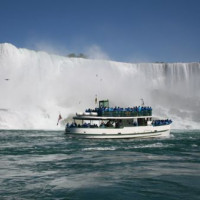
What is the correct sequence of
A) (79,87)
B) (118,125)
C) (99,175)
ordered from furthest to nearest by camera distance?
(79,87), (118,125), (99,175)

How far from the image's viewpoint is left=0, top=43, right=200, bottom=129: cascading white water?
56.9m

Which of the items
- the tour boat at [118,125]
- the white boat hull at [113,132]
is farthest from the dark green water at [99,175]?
the tour boat at [118,125]

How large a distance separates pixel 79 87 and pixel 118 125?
1395 inches

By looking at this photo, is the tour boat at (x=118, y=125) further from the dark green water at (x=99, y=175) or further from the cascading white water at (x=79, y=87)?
the cascading white water at (x=79, y=87)

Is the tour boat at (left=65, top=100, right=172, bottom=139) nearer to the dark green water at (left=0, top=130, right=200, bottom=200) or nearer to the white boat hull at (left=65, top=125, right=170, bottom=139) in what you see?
the white boat hull at (left=65, top=125, right=170, bottom=139)

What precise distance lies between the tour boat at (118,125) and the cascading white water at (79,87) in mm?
23070

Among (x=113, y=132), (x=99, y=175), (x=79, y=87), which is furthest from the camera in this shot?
(x=79, y=87)

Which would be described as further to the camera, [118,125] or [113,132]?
[118,125]

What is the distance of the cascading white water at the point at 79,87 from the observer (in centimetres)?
5691

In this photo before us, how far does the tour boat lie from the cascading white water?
2307 centimetres

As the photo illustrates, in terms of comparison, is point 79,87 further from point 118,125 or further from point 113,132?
point 113,132

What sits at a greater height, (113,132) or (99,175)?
(113,132)

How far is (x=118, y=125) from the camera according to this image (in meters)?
31.5

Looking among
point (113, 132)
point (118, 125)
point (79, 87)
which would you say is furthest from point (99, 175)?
point (79, 87)
